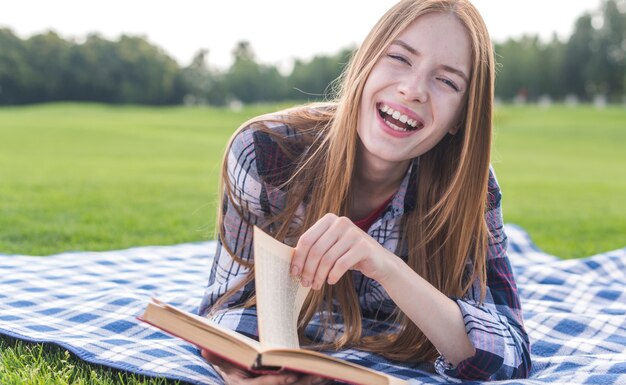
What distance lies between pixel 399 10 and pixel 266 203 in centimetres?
72

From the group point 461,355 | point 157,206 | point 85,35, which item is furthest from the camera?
point 85,35

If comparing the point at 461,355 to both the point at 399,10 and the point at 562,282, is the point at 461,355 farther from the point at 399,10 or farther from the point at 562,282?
the point at 562,282

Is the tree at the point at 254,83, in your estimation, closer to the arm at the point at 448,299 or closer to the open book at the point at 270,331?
the arm at the point at 448,299

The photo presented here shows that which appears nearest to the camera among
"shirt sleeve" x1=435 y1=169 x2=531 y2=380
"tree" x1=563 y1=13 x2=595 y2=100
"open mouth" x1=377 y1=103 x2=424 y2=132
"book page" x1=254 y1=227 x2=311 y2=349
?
"book page" x1=254 y1=227 x2=311 y2=349

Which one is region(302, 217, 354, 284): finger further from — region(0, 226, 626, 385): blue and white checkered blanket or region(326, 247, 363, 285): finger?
region(0, 226, 626, 385): blue and white checkered blanket

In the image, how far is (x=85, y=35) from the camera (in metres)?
50.0

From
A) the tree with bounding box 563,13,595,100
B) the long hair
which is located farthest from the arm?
the tree with bounding box 563,13,595,100

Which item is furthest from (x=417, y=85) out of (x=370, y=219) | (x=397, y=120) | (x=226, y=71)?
(x=226, y=71)

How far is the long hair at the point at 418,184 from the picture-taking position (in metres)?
2.02

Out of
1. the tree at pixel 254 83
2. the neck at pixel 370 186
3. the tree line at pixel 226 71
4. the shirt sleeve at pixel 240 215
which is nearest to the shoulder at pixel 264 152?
the shirt sleeve at pixel 240 215

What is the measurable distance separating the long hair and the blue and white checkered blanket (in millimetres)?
203

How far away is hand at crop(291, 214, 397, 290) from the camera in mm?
1562

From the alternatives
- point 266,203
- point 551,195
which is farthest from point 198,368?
point 551,195

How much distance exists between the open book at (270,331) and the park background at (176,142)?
50 cm
